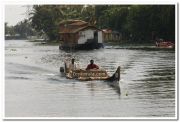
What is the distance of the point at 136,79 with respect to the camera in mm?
13500

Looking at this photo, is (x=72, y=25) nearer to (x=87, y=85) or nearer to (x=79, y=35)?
(x=79, y=35)

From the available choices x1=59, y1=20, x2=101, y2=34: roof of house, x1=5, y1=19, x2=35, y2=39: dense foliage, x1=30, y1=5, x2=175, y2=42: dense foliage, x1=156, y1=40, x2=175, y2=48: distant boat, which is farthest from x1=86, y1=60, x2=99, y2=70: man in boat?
x1=5, y1=19, x2=35, y2=39: dense foliage

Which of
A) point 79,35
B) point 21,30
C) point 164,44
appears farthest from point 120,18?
point 21,30

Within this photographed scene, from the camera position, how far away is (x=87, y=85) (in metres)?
13.8

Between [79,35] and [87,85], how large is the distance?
1.00m

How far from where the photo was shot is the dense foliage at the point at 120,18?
1159cm

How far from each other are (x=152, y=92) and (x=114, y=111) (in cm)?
145

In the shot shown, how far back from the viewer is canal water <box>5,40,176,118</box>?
36.7 ft

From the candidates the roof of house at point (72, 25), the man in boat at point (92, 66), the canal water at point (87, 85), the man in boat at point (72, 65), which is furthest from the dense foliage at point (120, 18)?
the man in boat at point (72, 65)

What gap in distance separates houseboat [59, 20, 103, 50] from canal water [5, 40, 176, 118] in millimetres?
170

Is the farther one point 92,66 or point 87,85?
point 87,85

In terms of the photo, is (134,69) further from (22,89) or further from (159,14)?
(22,89)

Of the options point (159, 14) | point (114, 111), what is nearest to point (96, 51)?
point (159, 14)

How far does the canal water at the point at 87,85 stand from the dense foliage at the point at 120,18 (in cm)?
35
